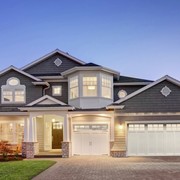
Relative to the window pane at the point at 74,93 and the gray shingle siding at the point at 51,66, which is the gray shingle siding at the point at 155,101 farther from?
the gray shingle siding at the point at 51,66

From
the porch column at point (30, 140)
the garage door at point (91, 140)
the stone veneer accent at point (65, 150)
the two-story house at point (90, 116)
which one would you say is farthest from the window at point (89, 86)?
the porch column at point (30, 140)

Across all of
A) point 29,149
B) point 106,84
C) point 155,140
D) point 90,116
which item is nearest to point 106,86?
point 106,84

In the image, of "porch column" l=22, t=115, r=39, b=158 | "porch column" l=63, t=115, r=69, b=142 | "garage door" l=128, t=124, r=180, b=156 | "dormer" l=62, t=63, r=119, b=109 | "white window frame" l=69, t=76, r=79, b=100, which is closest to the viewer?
"porch column" l=63, t=115, r=69, b=142

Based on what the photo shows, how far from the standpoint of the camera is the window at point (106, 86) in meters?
25.9

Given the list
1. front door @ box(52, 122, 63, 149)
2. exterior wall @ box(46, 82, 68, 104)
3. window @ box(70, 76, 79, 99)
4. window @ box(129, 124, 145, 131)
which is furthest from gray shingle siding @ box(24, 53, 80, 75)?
window @ box(129, 124, 145, 131)

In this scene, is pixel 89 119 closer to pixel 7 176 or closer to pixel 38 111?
pixel 38 111

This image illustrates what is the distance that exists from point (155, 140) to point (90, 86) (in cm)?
646

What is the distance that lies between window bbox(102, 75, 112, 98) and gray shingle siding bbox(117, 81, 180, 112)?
2296mm

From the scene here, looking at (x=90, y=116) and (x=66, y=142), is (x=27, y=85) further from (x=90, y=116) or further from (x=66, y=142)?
(x=66, y=142)

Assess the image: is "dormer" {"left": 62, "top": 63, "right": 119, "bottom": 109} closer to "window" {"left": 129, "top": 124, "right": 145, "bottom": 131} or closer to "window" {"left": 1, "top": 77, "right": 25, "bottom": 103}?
"window" {"left": 129, "top": 124, "right": 145, "bottom": 131}

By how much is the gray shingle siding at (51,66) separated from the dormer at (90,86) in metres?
2.44

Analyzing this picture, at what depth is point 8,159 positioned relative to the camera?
2184 centimetres

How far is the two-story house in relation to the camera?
24044 mm

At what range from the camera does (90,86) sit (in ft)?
83.9
